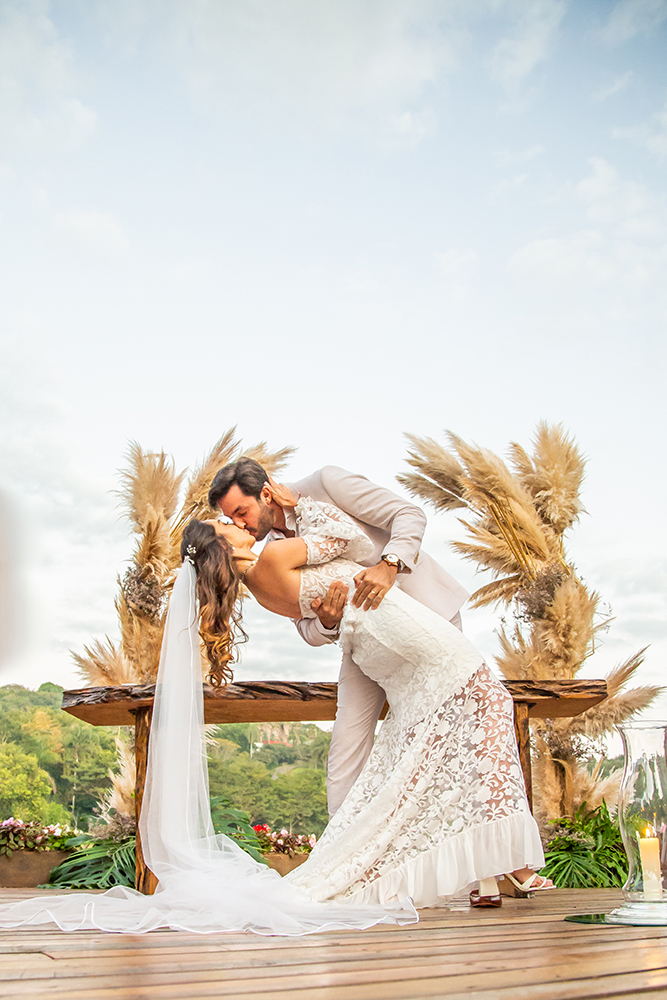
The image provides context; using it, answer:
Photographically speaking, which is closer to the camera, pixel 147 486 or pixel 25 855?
pixel 25 855

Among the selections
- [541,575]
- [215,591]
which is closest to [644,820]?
[215,591]

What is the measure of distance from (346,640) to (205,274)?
6.82 metres

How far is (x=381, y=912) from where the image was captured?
217cm

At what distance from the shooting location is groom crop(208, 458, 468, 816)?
118 inches

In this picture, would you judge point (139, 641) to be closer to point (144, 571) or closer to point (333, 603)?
point (144, 571)

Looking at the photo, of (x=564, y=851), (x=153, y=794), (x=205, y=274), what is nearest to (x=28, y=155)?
(x=205, y=274)

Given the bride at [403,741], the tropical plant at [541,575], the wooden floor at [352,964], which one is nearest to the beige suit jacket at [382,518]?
the bride at [403,741]

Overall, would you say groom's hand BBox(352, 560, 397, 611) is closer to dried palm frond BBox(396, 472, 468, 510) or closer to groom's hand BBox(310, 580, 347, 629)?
groom's hand BBox(310, 580, 347, 629)

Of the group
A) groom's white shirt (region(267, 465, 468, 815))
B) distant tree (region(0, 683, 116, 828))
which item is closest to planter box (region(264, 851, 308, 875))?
distant tree (region(0, 683, 116, 828))

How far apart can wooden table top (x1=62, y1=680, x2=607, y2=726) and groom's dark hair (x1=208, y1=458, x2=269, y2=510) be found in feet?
2.96

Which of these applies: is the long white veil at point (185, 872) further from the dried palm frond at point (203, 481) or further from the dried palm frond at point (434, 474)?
the dried palm frond at point (434, 474)

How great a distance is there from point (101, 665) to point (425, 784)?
→ 3304 millimetres

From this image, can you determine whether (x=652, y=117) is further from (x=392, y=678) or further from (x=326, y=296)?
(x=392, y=678)

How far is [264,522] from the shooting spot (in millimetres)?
3361
